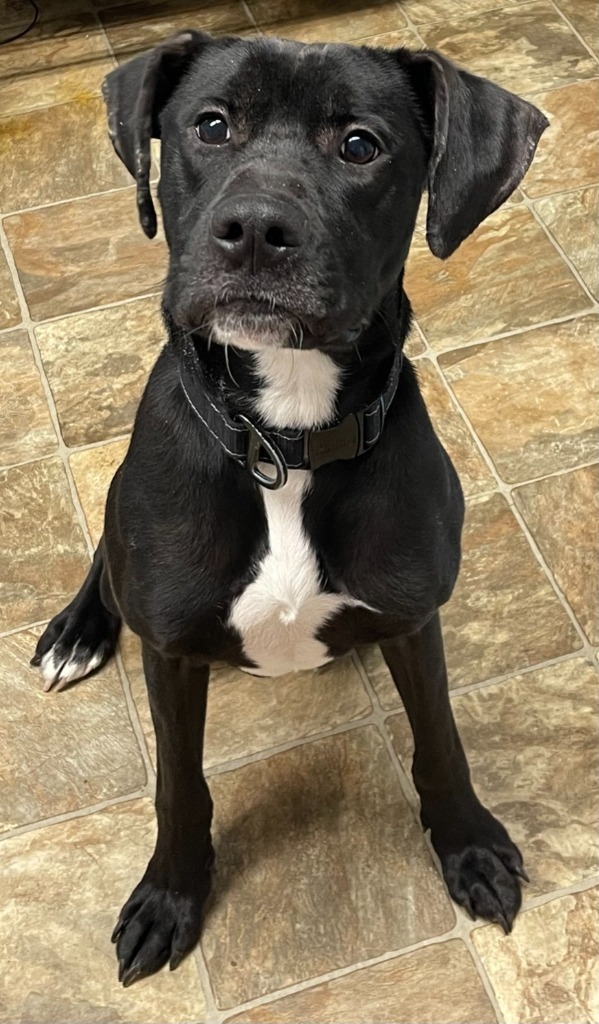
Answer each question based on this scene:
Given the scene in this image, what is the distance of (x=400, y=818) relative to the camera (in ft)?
6.33

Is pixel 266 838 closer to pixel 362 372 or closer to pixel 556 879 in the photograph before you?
pixel 556 879

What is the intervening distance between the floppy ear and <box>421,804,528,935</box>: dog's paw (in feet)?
3.16

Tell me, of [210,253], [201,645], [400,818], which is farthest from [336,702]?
[210,253]

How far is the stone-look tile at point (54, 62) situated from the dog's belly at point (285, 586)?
2.12m

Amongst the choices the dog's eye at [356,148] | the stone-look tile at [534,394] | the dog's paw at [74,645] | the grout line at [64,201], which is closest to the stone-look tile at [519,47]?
the stone-look tile at [534,394]

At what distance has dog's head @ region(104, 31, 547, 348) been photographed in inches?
46.5

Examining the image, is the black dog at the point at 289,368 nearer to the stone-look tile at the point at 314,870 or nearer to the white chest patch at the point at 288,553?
the white chest patch at the point at 288,553

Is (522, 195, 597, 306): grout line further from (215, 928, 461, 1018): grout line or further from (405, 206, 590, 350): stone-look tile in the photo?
(215, 928, 461, 1018): grout line

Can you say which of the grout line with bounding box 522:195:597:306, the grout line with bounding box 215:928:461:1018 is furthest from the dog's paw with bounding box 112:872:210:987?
the grout line with bounding box 522:195:597:306

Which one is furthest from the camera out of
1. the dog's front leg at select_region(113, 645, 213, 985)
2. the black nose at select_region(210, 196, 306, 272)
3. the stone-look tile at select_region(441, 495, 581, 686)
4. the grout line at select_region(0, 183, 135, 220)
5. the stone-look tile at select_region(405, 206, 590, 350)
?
the grout line at select_region(0, 183, 135, 220)

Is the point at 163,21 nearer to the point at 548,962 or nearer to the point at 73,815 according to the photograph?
the point at 73,815

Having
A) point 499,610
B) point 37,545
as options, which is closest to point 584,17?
point 499,610

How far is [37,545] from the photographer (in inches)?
89.4

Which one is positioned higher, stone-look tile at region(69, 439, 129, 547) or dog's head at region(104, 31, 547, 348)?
dog's head at region(104, 31, 547, 348)
